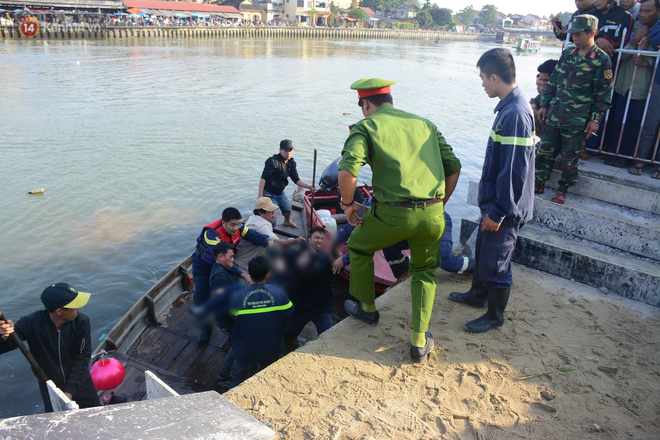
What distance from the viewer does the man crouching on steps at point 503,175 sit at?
3.50 metres

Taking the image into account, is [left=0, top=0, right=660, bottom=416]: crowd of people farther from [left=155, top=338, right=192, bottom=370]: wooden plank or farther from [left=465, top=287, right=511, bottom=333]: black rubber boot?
[left=155, top=338, right=192, bottom=370]: wooden plank

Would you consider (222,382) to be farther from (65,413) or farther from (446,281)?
(65,413)

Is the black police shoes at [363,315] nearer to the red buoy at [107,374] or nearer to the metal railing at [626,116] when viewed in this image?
the red buoy at [107,374]

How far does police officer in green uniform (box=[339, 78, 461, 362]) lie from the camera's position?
3.22 m

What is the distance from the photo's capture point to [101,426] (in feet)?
7.50

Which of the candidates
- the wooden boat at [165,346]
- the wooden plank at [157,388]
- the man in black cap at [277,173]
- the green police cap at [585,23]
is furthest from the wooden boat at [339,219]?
the wooden plank at [157,388]

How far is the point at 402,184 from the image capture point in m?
3.23

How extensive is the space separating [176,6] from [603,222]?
255 feet

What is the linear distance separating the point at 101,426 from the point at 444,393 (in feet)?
7.19

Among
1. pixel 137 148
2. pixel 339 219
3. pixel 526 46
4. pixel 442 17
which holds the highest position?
pixel 442 17

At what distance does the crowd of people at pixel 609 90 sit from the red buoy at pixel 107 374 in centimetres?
531

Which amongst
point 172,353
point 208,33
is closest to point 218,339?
point 172,353

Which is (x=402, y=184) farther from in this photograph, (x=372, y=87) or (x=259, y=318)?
(x=259, y=318)

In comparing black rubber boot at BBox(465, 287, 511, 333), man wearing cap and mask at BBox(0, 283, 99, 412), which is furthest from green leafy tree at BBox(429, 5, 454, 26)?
man wearing cap and mask at BBox(0, 283, 99, 412)
